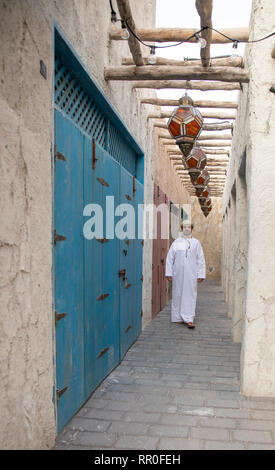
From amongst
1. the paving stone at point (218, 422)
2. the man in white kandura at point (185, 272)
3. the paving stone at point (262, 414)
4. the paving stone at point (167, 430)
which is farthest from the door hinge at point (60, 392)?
the man in white kandura at point (185, 272)

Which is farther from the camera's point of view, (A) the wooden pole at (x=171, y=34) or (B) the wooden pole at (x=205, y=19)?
(A) the wooden pole at (x=171, y=34)

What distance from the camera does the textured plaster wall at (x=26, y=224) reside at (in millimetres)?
1928

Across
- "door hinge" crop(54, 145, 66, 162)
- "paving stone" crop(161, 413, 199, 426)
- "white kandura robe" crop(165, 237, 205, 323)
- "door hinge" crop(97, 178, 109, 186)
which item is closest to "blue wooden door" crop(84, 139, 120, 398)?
"door hinge" crop(97, 178, 109, 186)

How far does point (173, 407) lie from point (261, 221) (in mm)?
1785

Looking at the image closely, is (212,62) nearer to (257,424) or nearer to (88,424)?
(257,424)

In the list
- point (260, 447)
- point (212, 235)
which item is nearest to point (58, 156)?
point (260, 447)

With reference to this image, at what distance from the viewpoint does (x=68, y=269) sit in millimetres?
2877

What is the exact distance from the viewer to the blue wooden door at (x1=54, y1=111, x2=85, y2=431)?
2688 millimetres

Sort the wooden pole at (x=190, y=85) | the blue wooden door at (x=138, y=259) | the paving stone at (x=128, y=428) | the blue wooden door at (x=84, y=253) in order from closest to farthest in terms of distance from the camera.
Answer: the blue wooden door at (x=84, y=253) < the paving stone at (x=128, y=428) < the wooden pole at (x=190, y=85) < the blue wooden door at (x=138, y=259)

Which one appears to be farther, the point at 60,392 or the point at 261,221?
the point at 261,221

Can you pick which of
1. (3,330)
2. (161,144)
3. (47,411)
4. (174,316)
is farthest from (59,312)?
(161,144)

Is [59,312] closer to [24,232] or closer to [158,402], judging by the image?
[24,232]

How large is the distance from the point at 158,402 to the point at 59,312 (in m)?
1.39

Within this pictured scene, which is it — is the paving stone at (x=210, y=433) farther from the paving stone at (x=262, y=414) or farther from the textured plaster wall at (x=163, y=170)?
the textured plaster wall at (x=163, y=170)
